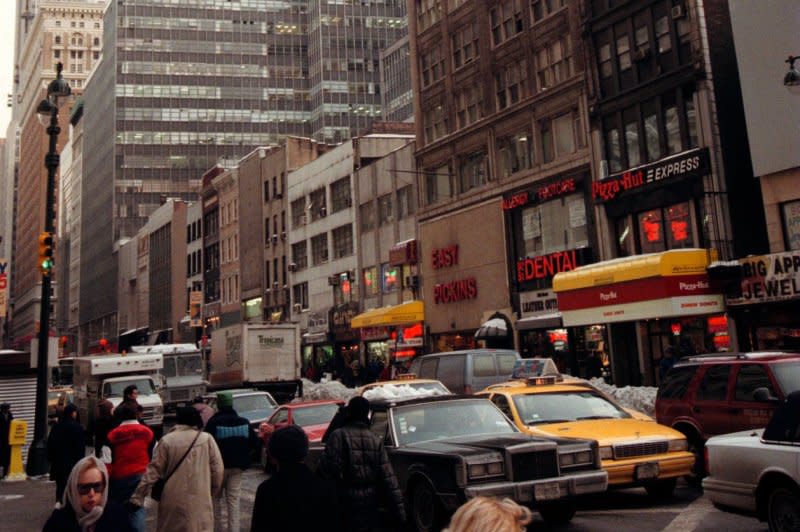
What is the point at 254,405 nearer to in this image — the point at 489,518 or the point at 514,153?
the point at 489,518

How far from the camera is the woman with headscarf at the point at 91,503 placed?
5.41m

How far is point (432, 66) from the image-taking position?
46.6 m

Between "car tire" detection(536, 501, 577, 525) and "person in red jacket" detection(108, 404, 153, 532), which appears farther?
"car tire" detection(536, 501, 577, 525)

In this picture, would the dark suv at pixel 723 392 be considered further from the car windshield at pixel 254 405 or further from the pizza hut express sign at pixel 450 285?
the pizza hut express sign at pixel 450 285

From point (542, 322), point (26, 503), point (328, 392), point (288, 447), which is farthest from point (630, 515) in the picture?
point (328, 392)

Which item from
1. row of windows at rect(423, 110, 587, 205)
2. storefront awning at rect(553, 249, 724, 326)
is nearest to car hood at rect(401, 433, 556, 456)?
storefront awning at rect(553, 249, 724, 326)

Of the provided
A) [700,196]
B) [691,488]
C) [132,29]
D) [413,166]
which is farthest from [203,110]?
[691,488]

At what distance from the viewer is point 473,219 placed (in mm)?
41719

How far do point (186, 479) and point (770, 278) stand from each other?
70.8ft

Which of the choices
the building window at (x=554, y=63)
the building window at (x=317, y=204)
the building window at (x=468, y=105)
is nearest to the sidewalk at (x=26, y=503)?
the building window at (x=554, y=63)

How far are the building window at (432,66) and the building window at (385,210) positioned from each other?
735 centimetres

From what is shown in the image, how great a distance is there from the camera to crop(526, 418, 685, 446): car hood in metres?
11.5

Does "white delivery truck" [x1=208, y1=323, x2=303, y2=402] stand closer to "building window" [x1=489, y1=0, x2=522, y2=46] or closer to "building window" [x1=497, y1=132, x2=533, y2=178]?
"building window" [x1=497, y1=132, x2=533, y2=178]

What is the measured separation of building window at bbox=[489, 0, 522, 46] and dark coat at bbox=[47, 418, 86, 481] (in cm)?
3155
